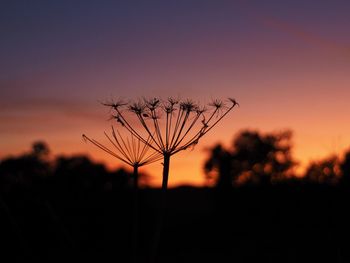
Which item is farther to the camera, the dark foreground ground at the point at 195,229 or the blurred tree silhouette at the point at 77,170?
the blurred tree silhouette at the point at 77,170

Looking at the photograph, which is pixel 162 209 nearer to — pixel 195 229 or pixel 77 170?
pixel 195 229

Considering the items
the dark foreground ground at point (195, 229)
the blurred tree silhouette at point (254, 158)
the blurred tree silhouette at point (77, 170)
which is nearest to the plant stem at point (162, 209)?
the dark foreground ground at point (195, 229)

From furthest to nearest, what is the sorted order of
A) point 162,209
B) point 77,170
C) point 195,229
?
point 77,170, point 195,229, point 162,209

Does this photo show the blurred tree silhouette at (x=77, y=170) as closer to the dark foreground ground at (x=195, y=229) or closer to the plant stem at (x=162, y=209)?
the dark foreground ground at (x=195, y=229)

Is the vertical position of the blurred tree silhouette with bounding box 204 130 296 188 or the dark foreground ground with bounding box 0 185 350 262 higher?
the blurred tree silhouette with bounding box 204 130 296 188

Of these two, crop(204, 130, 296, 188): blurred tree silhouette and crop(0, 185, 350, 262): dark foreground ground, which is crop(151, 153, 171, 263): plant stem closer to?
crop(0, 185, 350, 262): dark foreground ground

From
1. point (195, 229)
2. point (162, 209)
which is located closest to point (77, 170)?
point (195, 229)

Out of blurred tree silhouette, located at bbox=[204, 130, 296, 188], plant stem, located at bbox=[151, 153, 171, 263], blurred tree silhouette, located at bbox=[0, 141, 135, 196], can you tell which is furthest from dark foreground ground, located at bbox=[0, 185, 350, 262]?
blurred tree silhouette, located at bbox=[204, 130, 296, 188]

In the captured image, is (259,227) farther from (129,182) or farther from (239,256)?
(129,182)

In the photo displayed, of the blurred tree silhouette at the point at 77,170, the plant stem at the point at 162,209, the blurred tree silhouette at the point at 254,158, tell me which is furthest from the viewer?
the blurred tree silhouette at the point at 254,158
